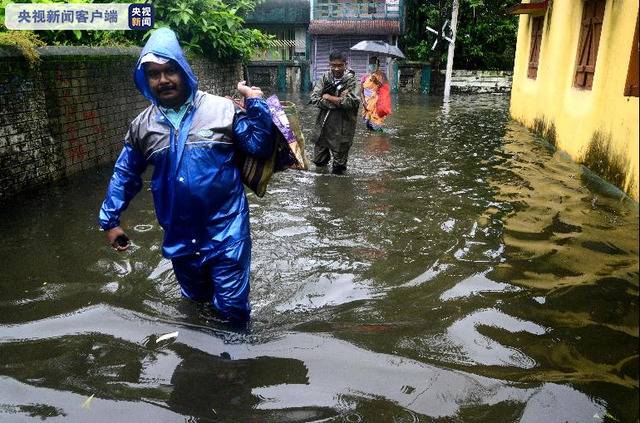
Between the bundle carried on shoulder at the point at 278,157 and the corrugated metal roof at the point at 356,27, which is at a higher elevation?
the corrugated metal roof at the point at 356,27

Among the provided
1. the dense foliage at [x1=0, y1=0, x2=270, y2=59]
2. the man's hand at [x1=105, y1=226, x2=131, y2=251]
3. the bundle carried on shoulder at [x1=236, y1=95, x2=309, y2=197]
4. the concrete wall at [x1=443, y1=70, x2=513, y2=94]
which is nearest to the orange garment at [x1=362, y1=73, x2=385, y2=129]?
the dense foliage at [x1=0, y1=0, x2=270, y2=59]

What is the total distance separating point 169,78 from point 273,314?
178cm

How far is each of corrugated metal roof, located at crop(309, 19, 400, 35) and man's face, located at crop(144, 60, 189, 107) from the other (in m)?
23.1

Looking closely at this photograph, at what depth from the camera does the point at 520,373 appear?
318 centimetres

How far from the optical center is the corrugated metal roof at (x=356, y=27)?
24906mm

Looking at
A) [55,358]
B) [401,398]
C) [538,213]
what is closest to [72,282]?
[55,358]

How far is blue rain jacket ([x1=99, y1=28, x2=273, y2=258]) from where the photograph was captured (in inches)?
125

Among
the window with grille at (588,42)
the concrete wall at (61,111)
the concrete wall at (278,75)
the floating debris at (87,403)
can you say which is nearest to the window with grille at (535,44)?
the window with grille at (588,42)

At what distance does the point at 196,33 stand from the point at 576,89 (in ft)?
25.3

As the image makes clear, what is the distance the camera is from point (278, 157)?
11.5 feet

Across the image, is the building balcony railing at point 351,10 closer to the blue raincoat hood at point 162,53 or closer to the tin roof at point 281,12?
the tin roof at point 281,12

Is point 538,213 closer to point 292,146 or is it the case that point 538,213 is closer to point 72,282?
point 292,146

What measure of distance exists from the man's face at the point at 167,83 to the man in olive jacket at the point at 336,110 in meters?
4.53

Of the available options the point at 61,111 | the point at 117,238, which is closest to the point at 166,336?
the point at 117,238
